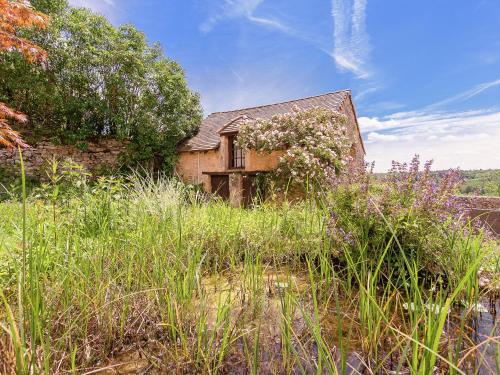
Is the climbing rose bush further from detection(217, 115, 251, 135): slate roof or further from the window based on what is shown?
the window

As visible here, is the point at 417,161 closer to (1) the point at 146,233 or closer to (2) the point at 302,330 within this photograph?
(2) the point at 302,330

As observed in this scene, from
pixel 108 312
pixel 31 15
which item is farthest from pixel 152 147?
pixel 108 312

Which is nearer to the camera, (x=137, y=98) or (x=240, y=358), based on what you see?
(x=240, y=358)

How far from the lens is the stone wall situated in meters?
13.6

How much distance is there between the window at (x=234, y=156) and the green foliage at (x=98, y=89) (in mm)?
3476

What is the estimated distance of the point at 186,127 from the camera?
1652cm

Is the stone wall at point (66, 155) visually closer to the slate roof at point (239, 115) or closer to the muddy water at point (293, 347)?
the slate roof at point (239, 115)

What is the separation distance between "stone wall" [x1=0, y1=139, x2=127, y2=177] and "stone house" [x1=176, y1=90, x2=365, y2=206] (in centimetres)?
Answer: 361

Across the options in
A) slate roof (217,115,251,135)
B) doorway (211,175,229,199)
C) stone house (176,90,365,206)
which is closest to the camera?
stone house (176,90,365,206)

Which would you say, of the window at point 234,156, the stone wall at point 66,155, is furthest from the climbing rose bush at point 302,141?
the stone wall at point 66,155

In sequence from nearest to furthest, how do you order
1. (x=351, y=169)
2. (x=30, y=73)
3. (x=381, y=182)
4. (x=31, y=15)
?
1. (x=381, y=182)
2. (x=351, y=169)
3. (x=31, y=15)
4. (x=30, y=73)

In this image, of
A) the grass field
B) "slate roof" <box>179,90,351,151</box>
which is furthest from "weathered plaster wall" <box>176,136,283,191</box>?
the grass field

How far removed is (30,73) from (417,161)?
16.4 m

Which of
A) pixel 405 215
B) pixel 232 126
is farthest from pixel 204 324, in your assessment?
pixel 232 126
